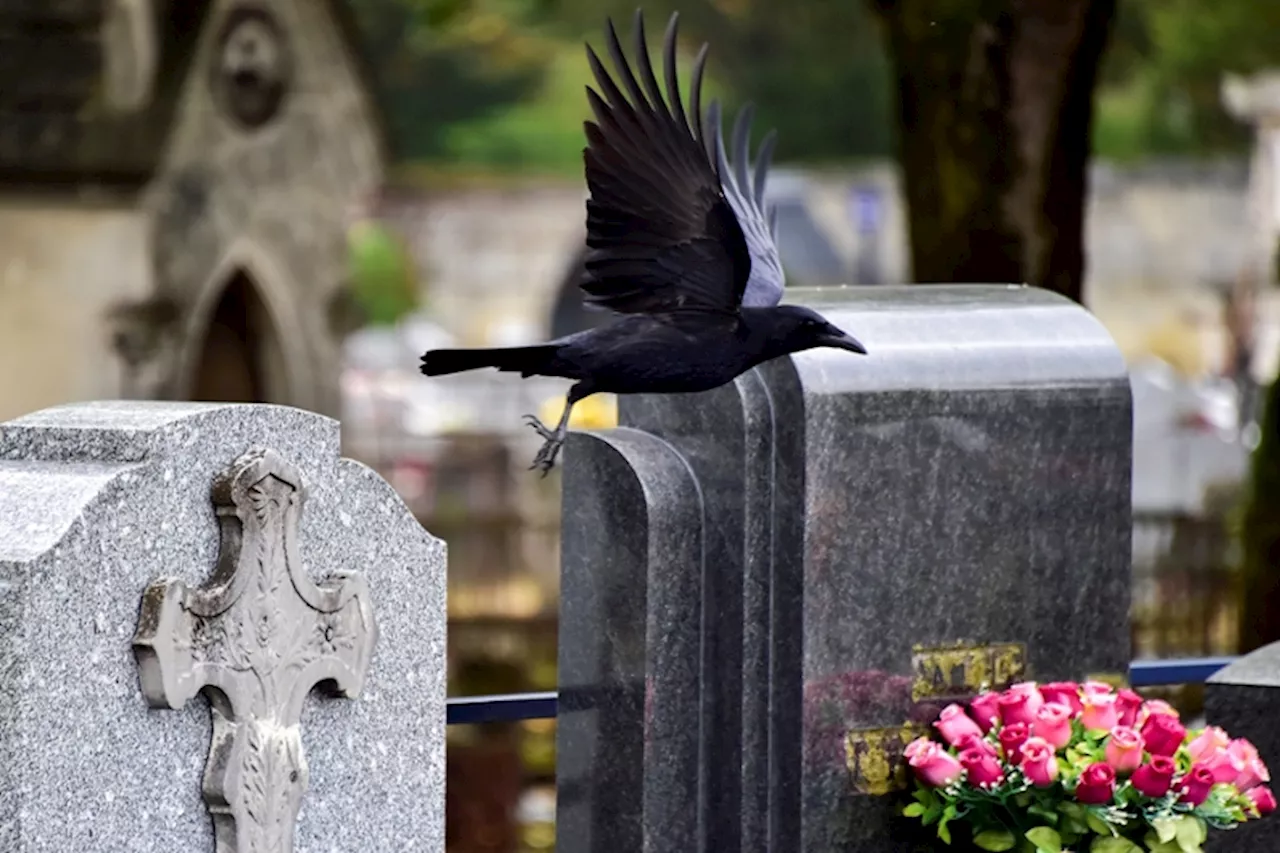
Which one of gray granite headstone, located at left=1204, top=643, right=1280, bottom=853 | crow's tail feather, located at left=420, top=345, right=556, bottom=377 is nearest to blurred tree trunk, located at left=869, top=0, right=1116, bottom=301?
gray granite headstone, located at left=1204, top=643, right=1280, bottom=853

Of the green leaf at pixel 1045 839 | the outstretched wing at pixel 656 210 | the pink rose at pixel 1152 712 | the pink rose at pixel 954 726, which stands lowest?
the green leaf at pixel 1045 839

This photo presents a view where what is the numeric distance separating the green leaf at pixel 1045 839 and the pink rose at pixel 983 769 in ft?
0.42

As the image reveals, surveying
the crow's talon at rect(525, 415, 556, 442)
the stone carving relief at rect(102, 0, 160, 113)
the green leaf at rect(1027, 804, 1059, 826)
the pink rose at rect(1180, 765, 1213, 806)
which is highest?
the stone carving relief at rect(102, 0, 160, 113)

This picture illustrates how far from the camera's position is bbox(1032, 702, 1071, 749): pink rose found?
5.25 m

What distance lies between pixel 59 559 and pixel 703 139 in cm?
174

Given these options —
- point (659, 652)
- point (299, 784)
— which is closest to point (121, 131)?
point (659, 652)

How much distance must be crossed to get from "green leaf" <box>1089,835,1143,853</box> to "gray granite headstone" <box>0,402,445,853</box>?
1411 mm

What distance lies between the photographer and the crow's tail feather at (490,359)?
4.83m

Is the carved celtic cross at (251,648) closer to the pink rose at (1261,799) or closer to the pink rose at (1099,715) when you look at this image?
the pink rose at (1099,715)

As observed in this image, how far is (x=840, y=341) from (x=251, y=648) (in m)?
1.45

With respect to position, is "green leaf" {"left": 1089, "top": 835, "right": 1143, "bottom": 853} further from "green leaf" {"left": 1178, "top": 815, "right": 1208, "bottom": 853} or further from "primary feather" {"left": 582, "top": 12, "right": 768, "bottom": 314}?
"primary feather" {"left": 582, "top": 12, "right": 768, "bottom": 314}

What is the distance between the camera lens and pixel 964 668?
5.61 m

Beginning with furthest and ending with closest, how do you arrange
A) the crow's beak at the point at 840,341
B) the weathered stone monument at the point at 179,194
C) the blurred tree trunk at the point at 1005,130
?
the weathered stone monument at the point at 179,194
the blurred tree trunk at the point at 1005,130
the crow's beak at the point at 840,341

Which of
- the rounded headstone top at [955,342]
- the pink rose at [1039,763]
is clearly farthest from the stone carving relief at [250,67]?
the pink rose at [1039,763]
